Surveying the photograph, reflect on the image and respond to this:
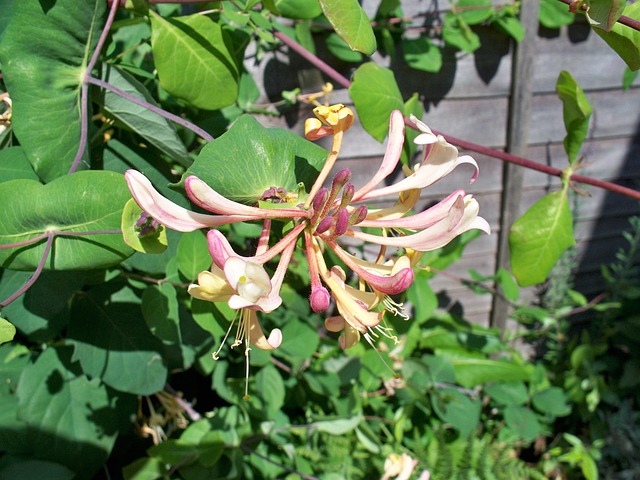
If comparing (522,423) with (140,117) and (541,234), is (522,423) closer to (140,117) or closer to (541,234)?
(541,234)

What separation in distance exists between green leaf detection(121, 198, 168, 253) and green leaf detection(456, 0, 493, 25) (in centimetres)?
125

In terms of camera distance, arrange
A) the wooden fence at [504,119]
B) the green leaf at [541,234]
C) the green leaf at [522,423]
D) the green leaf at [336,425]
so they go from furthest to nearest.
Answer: the green leaf at [522,423], the wooden fence at [504,119], the green leaf at [336,425], the green leaf at [541,234]

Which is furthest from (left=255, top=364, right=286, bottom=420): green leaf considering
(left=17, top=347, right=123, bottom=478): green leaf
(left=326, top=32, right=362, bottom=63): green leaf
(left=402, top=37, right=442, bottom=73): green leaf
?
(left=402, top=37, right=442, bottom=73): green leaf

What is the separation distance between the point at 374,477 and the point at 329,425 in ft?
1.00

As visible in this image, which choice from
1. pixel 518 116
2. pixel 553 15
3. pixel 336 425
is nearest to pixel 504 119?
pixel 518 116

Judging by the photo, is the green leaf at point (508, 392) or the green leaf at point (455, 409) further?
the green leaf at point (508, 392)

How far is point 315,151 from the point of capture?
588 mm

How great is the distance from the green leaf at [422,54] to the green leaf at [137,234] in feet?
3.72

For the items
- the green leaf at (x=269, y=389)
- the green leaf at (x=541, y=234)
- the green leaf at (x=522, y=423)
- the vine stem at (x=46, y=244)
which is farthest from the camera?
the green leaf at (x=522, y=423)

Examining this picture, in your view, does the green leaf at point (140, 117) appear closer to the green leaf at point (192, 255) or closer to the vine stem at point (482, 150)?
the green leaf at point (192, 255)

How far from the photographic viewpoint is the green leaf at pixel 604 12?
1.67 ft

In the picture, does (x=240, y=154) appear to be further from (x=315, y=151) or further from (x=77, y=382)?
(x=77, y=382)

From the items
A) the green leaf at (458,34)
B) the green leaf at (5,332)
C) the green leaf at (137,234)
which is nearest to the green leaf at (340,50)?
the green leaf at (458,34)

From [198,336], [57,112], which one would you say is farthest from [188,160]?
[198,336]
